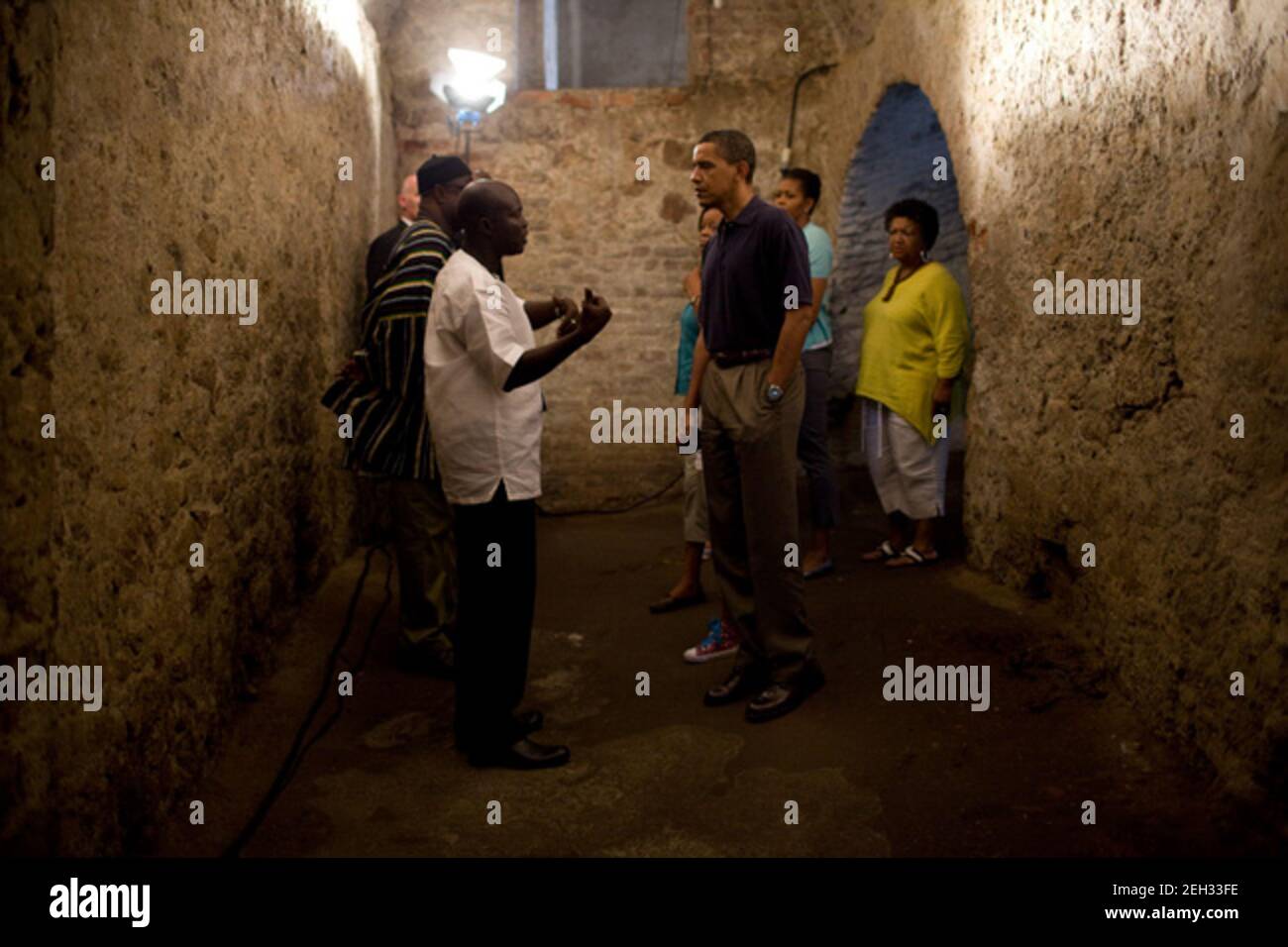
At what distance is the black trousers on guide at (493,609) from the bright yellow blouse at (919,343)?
2.15m

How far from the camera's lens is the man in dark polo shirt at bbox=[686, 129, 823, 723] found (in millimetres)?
2721

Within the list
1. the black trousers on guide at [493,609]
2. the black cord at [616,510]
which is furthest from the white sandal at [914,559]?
the black cord at [616,510]

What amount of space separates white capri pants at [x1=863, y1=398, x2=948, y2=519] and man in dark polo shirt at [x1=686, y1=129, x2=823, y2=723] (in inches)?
56.5

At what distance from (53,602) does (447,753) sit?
4.00ft

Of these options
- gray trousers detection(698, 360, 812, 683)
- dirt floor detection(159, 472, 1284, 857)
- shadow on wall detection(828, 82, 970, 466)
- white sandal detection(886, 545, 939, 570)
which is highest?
shadow on wall detection(828, 82, 970, 466)

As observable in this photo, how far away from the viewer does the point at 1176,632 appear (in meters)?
2.41

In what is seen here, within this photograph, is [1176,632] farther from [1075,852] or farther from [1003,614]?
[1003,614]

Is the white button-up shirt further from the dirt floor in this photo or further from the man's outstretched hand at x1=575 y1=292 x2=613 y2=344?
the dirt floor

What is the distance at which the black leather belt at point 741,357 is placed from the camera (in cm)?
276

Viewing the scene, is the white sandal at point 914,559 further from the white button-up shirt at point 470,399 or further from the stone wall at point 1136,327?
the white button-up shirt at point 470,399

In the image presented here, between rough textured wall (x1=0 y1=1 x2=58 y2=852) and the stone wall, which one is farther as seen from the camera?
the stone wall

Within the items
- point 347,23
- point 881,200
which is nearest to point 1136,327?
point 881,200

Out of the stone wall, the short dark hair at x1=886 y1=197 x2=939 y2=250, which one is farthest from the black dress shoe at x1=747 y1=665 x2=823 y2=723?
the short dark hair at x1=886 y1=197 x2=939 y2=250
